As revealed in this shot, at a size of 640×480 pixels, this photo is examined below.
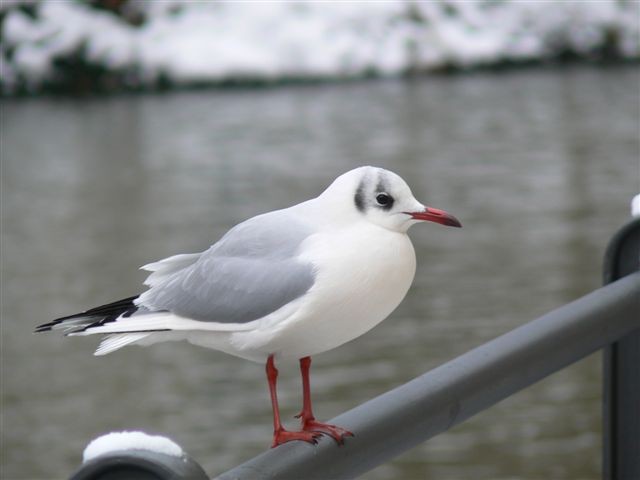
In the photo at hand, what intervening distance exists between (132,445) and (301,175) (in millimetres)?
14238

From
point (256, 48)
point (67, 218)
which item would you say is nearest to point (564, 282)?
point (67, 218)

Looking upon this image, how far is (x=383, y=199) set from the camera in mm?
1400

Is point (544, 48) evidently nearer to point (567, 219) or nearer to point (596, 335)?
point (567, 219)

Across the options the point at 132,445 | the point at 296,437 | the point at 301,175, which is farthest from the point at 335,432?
the point at 301,175

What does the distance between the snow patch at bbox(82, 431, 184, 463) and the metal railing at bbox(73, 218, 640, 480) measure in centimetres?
1

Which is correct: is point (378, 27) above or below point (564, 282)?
above

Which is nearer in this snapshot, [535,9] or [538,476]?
[538,476]

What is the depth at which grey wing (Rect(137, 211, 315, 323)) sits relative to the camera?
1454mm

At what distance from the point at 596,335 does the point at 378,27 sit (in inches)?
1127

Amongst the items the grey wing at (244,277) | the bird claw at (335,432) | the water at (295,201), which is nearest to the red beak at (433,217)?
the grey wing at (244,277)

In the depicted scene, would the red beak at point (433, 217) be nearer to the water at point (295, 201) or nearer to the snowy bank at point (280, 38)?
A: the water at point (295, 201)

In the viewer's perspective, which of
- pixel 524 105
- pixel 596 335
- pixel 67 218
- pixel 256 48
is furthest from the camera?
pixel 256 48

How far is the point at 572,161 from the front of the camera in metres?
16.0

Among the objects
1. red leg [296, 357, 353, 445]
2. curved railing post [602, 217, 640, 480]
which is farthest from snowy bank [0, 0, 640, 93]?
red leg [296, 357, 353, 445]
